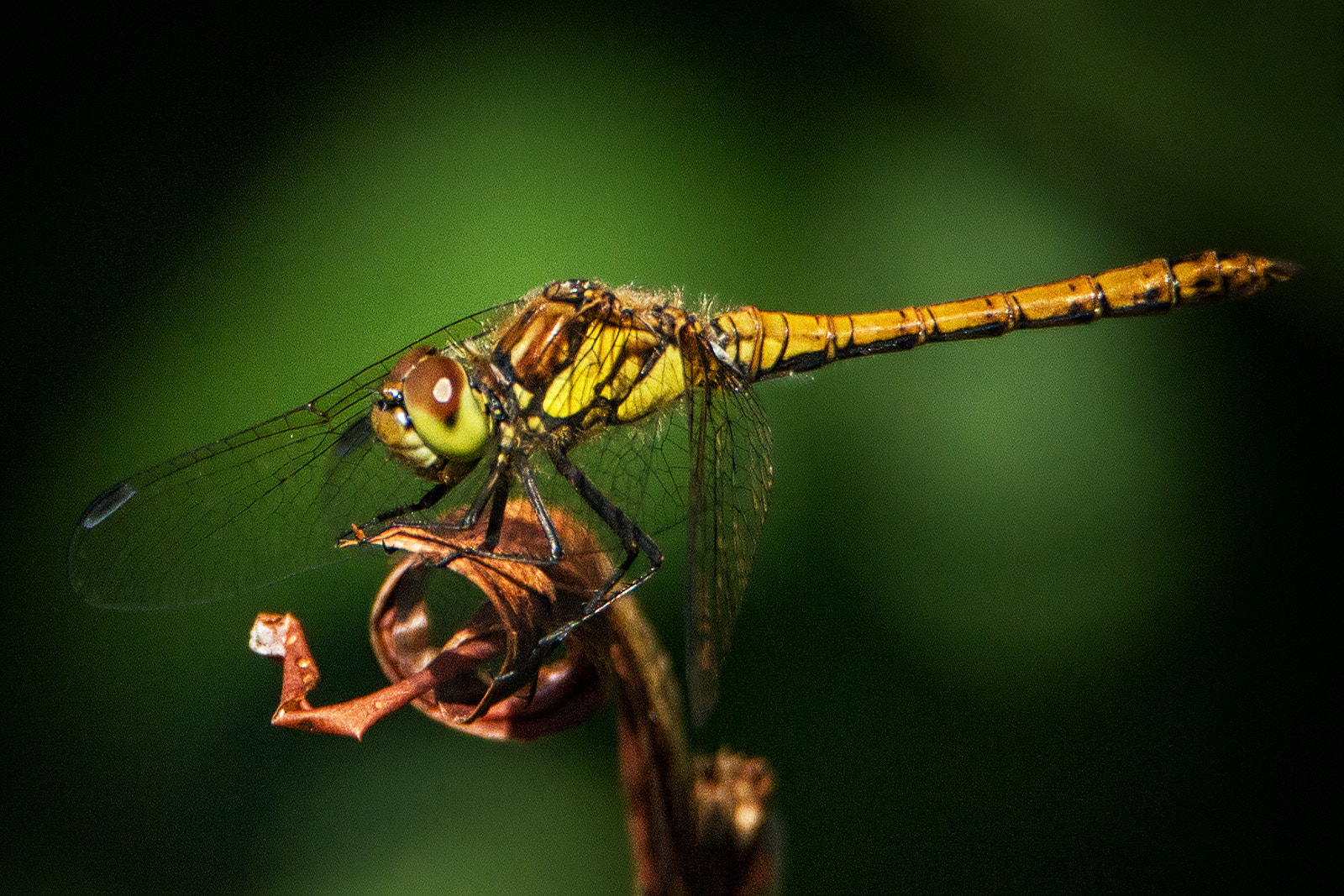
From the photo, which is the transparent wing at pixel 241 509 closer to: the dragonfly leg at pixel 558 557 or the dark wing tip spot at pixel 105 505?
the dark wing tip spot at pixel 105 505

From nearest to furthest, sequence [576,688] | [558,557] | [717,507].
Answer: [576,688] → [558,557] → [717,507]

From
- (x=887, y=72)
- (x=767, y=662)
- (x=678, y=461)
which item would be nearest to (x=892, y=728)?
(x=767, y=662)

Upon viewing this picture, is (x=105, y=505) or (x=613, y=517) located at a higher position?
(x=105, y=505)

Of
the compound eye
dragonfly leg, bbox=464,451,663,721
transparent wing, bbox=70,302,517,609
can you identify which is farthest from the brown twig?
transparent wing, bbox=70,302,517,609

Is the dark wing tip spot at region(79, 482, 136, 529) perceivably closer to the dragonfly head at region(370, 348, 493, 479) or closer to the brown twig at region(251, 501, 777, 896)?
the dragonfly head at region(370, 348, 493, 479)

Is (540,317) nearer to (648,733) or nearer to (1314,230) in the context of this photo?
(648,733)

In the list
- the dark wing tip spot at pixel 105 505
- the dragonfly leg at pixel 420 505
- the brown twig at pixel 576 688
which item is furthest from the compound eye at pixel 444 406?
the dark wing tip spot at pixel 105 505

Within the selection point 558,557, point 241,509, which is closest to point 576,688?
point 558,557

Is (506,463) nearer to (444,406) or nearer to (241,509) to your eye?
(444,406)
